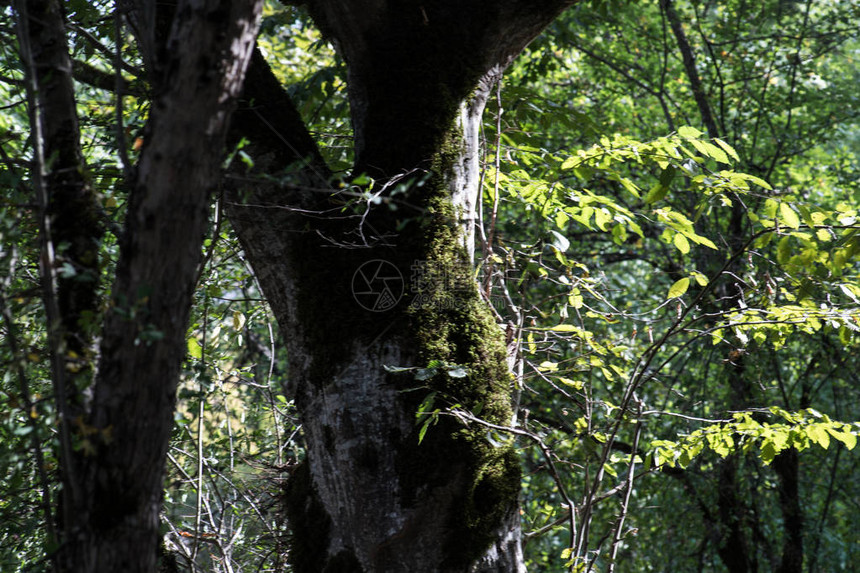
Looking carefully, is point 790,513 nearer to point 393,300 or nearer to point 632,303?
point 632,303

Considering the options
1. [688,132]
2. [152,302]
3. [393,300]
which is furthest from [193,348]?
[688,132]

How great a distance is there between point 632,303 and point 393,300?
6.35 m

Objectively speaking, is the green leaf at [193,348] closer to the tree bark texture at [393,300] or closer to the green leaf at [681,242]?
the tree bark texture at [393,300]

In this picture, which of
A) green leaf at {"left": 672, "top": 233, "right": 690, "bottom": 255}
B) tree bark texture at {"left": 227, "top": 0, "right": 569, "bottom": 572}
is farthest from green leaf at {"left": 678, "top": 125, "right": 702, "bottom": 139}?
tree bark texture at {"left": 227, "top": 0, "right": 569, "bottom": 572}

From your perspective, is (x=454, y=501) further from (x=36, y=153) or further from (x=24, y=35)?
(x=24, y=35)

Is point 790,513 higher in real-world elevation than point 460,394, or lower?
lower

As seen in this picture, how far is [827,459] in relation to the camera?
7086 mm

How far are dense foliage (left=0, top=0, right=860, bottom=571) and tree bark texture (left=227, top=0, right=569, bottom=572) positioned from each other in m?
0.15

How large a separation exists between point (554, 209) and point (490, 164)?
1.22 feet

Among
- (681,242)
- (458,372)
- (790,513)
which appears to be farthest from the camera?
(790,513)

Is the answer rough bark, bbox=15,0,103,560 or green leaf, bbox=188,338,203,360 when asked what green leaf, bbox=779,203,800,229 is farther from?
green leaf, bbox=188,338,203,360

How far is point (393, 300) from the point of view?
7.38 ft

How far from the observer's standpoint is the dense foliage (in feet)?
9.23

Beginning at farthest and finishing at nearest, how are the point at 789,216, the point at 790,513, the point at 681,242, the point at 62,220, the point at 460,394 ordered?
the point at 790,513 → the point at 681,242 → the point at 789,216 → the point at 460,394 → the point at 62,220
